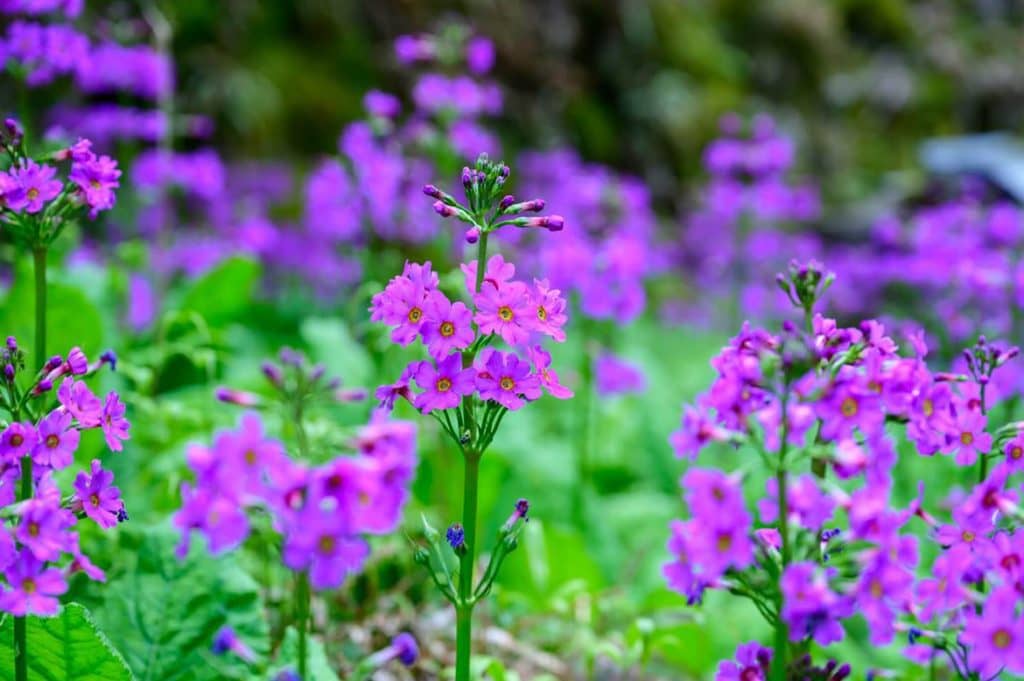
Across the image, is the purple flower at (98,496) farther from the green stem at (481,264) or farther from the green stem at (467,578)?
the green stem at (481,264)

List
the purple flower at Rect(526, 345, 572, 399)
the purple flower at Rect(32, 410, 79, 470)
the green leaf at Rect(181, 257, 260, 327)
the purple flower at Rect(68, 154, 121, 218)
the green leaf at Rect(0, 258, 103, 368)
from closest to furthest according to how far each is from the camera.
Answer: the purple flower at Rect(32, 410, 79, 470) < the purple flower at Rect(526, 345, 572, 399) < the purple flower at Rect(68, 154, 121, 218) < the green leaf at Rect(0, 258, 103, 368) < the green leaf at Rect(181, 257, 260, 327)

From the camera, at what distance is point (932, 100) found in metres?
14.3

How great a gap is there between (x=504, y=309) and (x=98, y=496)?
78cm

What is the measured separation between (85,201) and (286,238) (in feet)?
16.8

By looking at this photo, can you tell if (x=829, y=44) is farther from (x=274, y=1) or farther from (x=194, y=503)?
(x=194, y=503)

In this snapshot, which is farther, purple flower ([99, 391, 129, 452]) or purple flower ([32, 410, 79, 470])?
purple flower ([99, 391, 129, 452])

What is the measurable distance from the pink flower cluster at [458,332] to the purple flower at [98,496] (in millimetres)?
503

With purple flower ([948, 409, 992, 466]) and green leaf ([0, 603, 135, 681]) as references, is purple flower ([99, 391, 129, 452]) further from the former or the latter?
purple flower ([948, 409, 992, 466])

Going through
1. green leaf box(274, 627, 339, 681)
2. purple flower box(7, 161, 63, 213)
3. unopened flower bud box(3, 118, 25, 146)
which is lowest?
green leaf box(274, 627, 339, 681)

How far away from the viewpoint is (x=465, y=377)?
1753mm

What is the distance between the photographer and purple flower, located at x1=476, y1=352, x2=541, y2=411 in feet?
5.75

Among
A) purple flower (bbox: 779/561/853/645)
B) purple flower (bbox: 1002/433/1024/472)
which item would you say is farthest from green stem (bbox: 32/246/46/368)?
purple flower (bbox: 1002/433/1024/472)

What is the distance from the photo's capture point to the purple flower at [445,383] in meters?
1.73

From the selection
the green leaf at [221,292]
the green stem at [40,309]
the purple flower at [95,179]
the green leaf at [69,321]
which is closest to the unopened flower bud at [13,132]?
the purple flower at [95,179]
